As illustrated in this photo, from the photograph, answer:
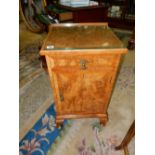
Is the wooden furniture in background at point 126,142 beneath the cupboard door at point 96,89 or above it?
beneath

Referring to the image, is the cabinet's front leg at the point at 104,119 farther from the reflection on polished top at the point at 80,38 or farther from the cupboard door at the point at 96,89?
the reflection on polished top at the point at 80,38

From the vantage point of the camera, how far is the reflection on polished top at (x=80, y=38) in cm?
113

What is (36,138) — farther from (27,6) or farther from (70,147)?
(27,6)

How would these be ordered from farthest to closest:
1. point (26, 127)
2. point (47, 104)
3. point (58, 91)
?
point (47, 104)
point (26, 127)
point (58, 91)

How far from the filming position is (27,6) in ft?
9.32

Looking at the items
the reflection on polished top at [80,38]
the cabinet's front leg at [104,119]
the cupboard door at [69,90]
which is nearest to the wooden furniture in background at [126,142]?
the cabinet's front leg at [104,119]

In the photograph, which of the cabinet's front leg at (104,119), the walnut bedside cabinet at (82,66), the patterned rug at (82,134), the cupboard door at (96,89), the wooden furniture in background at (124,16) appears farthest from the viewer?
the wooden furniture in background at (124,16)

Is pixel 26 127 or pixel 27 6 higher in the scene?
pixel 27 6

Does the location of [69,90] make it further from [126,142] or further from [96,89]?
[126,142]

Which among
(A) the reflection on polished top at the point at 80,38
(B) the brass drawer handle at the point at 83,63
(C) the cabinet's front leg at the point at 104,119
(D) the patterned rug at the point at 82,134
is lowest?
(D) the patterned rug at the point at 82,134

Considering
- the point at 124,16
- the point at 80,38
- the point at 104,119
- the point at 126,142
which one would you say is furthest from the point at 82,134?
the point at 124,16

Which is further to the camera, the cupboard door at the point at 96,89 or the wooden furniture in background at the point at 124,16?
the wooden furniture in background at the point at 124,16
